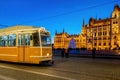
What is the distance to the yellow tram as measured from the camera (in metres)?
19.2

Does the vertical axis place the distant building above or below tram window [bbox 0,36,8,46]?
above

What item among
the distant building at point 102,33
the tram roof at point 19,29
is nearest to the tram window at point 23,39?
the tram roof at point 19,29

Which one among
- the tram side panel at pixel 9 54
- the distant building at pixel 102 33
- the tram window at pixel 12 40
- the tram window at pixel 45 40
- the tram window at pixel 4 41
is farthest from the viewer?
the distant building at pixel 102 33

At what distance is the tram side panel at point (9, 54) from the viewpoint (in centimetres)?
2085

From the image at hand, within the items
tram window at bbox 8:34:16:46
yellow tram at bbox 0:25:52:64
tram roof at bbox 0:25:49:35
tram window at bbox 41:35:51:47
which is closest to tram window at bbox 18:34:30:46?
yellow tram at bbox 0:25:52:64

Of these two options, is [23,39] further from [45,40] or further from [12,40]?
[45,40]

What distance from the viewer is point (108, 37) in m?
145

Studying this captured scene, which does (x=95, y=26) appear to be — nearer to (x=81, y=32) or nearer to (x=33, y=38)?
(x=81, y=32)

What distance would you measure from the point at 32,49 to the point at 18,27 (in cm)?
318

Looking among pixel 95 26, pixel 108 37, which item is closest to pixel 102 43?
pixel 108 37

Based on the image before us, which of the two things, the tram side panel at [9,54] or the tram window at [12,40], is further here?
the tram window at [12,40]

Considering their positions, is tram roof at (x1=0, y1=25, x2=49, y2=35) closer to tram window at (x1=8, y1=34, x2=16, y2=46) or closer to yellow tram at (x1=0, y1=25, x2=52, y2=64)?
yellow tram at (x1=0, y1=25, x2=52, y2=64)

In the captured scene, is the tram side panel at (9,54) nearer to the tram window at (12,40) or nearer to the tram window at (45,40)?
the tram window at (12,40)

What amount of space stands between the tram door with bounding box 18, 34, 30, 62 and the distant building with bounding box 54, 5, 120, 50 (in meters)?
109
